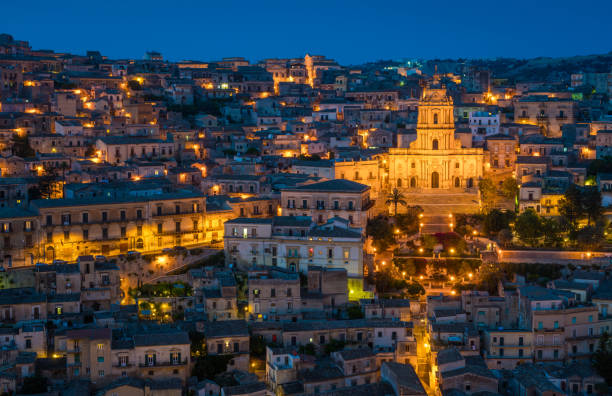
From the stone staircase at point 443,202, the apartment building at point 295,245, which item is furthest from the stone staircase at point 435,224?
the apartment building at point 295,245

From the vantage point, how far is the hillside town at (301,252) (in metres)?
35.2

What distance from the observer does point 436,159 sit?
57594 millimetres

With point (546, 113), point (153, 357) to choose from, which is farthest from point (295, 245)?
point (546, 113)

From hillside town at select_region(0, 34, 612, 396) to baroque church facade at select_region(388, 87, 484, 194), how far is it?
0.14m

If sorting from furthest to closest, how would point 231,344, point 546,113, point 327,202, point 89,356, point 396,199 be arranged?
point 546,113 → point 396,199 → point 327,202 → point 231,344 → point 89,356

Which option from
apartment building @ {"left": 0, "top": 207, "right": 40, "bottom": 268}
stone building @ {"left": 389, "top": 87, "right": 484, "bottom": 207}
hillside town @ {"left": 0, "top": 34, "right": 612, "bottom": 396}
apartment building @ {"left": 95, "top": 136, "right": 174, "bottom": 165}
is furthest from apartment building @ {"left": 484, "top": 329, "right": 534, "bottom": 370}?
apartment building @ {"left": 95, "top": 136, "right": 174, "bottom": 165}

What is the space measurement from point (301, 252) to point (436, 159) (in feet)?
58.2

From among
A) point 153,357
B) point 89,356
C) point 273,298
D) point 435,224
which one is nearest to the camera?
point 89,356

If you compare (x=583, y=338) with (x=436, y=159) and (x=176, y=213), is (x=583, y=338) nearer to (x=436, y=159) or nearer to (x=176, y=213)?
(x=176, y=213)

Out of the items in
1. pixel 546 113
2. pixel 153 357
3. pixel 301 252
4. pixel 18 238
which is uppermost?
pixel 546 113

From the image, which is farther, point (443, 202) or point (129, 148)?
point (129, 148)

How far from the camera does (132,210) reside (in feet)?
149

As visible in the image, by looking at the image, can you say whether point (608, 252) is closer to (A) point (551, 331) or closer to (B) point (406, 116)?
(A) point (551, 331)

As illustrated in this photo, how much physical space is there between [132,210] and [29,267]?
5995 millimetres
